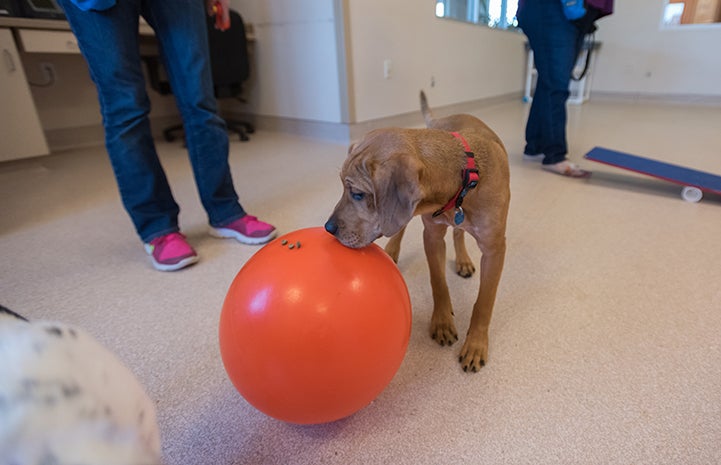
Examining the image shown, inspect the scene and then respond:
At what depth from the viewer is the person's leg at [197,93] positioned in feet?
5.41

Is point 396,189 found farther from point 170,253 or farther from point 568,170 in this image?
point 568,170

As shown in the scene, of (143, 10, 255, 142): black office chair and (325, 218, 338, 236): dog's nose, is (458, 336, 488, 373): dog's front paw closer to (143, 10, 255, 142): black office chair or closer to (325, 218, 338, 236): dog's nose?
(325, 218, 338, 236): dog's nose

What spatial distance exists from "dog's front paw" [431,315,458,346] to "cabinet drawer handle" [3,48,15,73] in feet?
11.3

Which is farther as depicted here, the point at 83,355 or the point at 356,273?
the point at 356,273

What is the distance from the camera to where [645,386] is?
109cm

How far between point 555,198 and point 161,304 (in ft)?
7.39

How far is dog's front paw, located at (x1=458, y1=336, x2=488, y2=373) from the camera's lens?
1.17m

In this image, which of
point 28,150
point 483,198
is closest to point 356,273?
point 483,198

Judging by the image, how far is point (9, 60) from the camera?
2.87 metres

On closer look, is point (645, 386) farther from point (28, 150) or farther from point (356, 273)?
point (28, 150)

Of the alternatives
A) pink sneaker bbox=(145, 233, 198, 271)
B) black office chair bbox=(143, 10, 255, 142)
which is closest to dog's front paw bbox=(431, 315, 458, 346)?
pink sneaker bbox=(145, 233, 198, 271)

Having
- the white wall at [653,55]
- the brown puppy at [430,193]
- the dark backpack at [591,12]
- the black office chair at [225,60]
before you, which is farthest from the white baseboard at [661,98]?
the brown puppy at [430,193]

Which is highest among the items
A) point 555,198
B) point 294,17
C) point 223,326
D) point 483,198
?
point 294,17

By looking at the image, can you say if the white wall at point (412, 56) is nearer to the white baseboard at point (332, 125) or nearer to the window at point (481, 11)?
the white baseboard at point (332, 125)
